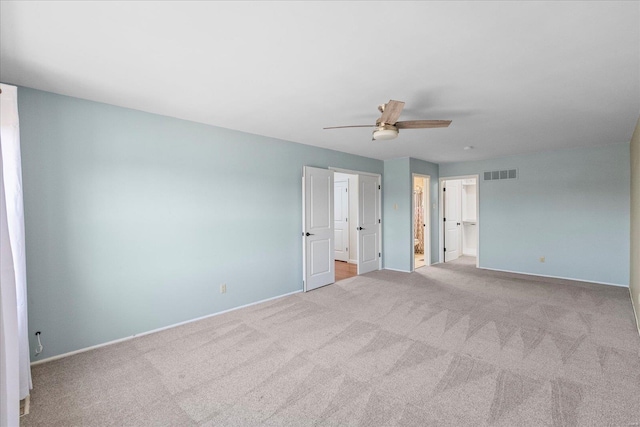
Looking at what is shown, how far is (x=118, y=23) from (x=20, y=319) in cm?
226

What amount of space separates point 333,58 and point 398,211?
4.45 meters

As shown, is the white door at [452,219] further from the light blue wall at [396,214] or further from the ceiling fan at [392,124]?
the ceiling fan at [392,124]

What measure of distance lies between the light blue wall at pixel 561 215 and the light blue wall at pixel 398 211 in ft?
5.42

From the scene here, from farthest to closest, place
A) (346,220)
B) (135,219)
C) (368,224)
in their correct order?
(346,220) < (368,224) < (135,219)

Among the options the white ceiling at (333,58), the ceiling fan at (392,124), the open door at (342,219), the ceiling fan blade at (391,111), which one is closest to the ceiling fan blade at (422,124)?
the ceiling fan at (392,124)

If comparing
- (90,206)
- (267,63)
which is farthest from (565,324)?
(90,206)

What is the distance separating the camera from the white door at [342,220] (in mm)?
7215

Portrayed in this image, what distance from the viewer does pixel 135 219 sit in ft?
9.92

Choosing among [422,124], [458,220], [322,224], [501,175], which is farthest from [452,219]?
[422,124]

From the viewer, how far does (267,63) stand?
212 centimetres

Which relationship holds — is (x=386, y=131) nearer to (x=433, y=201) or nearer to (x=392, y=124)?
(x=392, y=124)

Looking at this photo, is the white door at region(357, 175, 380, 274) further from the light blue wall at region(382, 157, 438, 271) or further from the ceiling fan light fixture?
the ceiling fan light fixture

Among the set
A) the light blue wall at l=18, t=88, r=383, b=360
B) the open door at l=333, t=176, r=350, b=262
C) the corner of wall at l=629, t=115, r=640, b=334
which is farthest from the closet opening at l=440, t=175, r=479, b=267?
the light blue wall at l=18, t=88, r=383, b=360

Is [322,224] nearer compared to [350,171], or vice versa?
[322,224]
